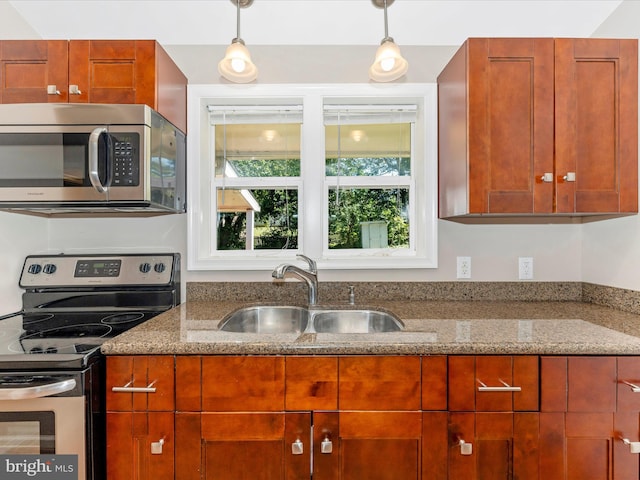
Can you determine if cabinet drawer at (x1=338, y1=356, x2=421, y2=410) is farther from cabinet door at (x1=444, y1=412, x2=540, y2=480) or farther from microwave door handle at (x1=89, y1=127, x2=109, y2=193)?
microwave door handle at (x1=89, y1=127, x2=109, y2=193)

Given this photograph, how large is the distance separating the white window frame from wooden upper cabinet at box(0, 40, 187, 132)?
15.3 inches

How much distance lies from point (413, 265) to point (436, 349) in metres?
0.79

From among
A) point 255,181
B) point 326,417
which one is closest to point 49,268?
point 255,181

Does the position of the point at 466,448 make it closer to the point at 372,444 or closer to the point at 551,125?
the point at 372,444

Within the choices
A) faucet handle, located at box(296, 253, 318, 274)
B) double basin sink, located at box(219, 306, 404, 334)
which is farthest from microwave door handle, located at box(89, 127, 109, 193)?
faucet handle, located at box(296, 253, 318, 274)

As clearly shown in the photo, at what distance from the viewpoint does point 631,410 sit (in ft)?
3.85

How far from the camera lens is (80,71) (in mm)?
1570

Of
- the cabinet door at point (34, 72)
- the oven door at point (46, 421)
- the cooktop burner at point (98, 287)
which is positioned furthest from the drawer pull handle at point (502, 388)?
the cabinet door at point (34, 72)

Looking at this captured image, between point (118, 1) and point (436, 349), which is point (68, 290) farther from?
point (436, 349)

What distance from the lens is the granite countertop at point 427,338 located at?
3.92 feet

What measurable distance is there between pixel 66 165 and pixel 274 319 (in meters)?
1.17

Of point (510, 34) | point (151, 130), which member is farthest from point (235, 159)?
point (510, 34)

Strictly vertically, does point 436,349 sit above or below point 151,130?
below

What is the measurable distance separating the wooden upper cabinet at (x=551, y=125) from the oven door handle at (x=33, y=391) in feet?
5.40
